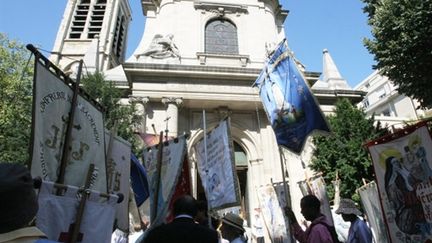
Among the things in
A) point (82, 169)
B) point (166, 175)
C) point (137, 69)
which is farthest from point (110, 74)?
point (82, 169)

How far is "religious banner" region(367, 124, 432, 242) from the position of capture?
4023 millimetres

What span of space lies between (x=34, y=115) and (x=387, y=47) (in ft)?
30.6

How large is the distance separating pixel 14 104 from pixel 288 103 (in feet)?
43.4

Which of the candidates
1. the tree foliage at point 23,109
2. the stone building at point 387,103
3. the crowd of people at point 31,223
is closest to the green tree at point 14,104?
the tree foliage at point 23,109

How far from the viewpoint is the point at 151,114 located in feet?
45.9

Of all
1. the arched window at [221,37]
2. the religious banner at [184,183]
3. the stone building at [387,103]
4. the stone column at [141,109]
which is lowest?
the religious banner at [184,183]

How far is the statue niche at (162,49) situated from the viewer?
15539 millimetres

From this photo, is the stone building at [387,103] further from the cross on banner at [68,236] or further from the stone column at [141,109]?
the cross on banner at [68,236]

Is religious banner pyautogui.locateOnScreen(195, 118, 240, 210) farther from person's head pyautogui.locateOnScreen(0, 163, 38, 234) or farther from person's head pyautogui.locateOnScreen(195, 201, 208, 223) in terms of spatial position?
person's head pyautogui.locateOnScreen(0, 163, 38, 234)

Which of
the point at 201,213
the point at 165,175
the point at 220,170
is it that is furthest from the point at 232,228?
the point at 165,175

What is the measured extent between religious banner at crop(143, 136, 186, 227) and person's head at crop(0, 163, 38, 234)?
3508mm

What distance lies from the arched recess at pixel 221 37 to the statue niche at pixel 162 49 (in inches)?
77.7

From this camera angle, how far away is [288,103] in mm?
5422

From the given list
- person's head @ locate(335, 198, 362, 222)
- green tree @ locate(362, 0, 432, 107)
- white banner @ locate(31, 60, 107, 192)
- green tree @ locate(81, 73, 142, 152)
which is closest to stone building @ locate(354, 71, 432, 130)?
green tree @ locate(362, 0, 432, 107)
